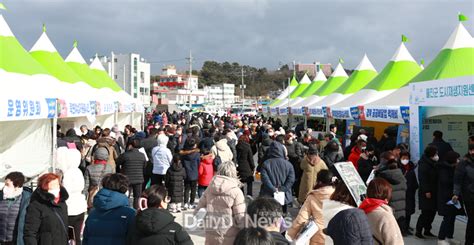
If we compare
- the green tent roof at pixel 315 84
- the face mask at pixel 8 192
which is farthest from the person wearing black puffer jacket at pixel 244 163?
the green tent roof at pixel 315 84

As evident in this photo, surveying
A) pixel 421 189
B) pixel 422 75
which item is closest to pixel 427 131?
pixel 422 75

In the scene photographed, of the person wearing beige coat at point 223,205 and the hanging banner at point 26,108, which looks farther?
the hanging banner at point 26,108

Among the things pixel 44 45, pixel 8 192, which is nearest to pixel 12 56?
pixel 8 192

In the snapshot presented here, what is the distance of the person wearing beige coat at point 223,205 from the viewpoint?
3.58 meters

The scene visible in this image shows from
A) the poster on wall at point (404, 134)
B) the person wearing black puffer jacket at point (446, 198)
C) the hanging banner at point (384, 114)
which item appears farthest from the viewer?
the hanging banner at point (384, 114)

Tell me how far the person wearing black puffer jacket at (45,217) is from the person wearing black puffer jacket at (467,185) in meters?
4.36

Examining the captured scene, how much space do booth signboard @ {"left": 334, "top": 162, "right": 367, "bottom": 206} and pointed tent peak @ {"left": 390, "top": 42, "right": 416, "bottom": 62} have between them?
32.9 feet

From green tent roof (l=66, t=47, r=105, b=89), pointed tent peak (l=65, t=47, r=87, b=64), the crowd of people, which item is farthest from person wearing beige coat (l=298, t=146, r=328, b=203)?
pointed tent peak (l=65, t=47, r=87, b=64)

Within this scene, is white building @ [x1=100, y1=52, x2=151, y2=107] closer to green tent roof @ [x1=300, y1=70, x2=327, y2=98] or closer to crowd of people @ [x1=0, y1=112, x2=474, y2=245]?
green tent roof @ [x1=300, y1=70, x2=327, y2=98]

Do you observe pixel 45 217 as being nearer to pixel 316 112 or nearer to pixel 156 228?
pixel 156 228

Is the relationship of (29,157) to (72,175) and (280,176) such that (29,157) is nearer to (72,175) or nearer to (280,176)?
(72,175)

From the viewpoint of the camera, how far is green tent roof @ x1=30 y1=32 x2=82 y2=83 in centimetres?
1264

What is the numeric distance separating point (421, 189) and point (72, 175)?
4.48m

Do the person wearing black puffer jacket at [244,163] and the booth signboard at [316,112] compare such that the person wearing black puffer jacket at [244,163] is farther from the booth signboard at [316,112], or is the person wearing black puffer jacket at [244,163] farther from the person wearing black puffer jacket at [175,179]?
the booth signboard at [316,112]
